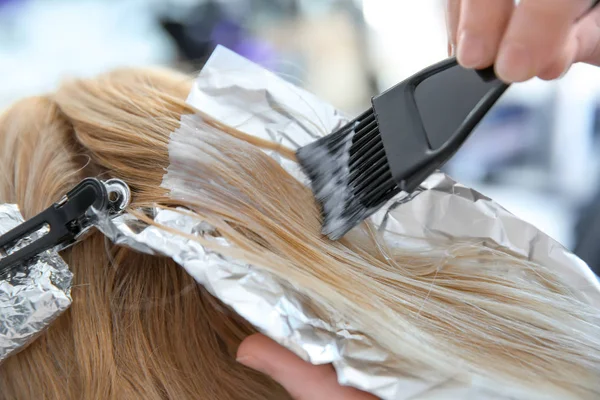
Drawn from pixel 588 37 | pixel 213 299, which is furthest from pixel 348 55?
pixel 213 299

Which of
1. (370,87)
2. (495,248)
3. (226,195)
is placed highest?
(226,195)

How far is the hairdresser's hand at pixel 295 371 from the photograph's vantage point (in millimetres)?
522

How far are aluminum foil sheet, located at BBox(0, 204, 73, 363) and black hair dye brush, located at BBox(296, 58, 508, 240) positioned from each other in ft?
0.93

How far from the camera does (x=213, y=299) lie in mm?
596

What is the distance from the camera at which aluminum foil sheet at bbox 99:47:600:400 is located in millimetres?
488

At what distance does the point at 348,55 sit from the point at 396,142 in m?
1.14

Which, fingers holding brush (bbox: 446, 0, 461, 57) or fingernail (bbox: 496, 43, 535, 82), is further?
fingers holding brush (bbox: 446, 0, 461, 57)

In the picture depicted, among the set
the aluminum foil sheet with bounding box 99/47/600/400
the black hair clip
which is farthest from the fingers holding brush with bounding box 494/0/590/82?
the black hair clip

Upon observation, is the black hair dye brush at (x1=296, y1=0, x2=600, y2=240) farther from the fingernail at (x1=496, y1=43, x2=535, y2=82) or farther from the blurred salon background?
the blurred salon background

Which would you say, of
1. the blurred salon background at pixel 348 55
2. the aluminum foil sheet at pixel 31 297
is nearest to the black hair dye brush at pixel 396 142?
the aluminum foil sheet at pixel 31 297

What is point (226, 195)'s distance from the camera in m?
0.55

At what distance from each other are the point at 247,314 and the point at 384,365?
137 millimetres

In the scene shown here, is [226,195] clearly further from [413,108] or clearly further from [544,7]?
[544,7]

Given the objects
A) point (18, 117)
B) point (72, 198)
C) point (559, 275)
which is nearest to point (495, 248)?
point (559, 275)
